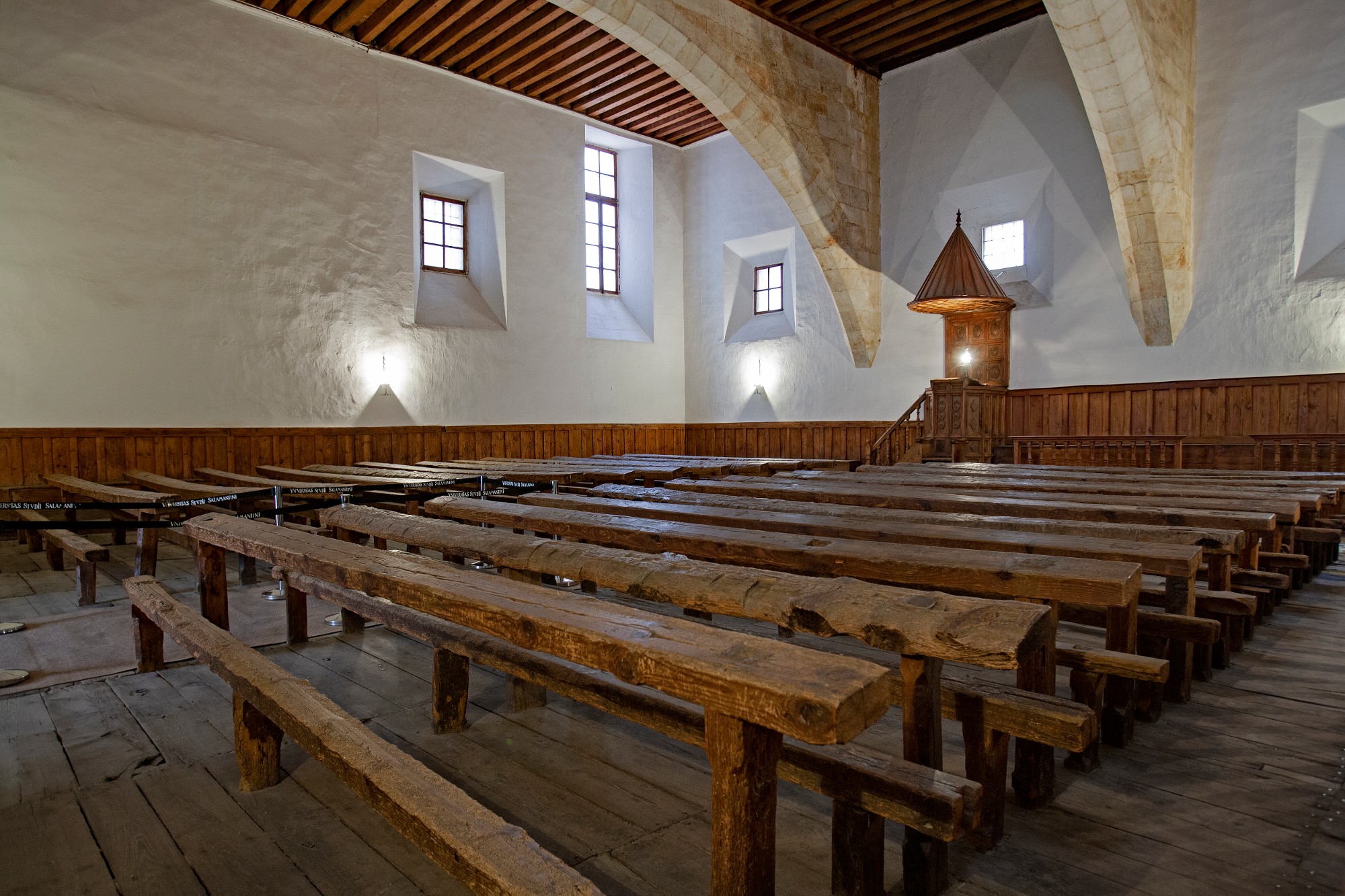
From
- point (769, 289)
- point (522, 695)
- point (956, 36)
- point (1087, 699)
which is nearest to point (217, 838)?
point (522, 695)

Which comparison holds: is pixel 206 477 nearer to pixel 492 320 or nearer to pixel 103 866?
pixel 492 320

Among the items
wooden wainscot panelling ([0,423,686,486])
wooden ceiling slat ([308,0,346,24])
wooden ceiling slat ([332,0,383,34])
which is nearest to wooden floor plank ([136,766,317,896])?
wooden wainscot panelling ([0,423,686,486])

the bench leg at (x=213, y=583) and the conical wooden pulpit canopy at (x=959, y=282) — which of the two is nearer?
the bench leg at (x=213, y=583)

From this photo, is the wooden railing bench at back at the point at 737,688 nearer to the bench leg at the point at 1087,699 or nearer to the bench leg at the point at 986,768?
the bench leg at the point at 986,768

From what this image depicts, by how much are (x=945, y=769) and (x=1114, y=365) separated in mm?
8866

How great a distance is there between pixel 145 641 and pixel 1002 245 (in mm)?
10333

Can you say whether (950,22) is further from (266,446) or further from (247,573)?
(247,573)

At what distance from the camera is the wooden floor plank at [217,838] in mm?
1600

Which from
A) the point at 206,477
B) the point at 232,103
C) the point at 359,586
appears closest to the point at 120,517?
the point at 206,477

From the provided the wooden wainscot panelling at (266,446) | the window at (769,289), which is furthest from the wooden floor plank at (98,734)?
the window at (769,289)

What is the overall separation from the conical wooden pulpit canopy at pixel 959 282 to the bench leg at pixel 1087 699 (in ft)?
25.6

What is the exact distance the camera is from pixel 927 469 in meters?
5.60

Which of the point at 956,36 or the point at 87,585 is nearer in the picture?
the point at 87,585

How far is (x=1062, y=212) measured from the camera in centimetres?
972
